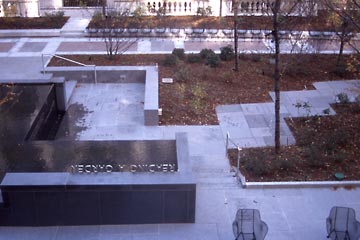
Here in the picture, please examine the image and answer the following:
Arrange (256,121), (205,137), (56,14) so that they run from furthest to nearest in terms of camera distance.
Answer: (56,14) < (256,121) < (205,137)

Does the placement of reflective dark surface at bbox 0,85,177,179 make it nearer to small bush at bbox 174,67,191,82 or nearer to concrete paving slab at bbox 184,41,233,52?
small bush at bbox 174,67,191,82

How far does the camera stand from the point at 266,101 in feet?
56.6

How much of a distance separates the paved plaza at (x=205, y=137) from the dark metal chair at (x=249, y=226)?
0.59 m

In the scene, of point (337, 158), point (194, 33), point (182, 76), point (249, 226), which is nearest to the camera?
point (249, 226)

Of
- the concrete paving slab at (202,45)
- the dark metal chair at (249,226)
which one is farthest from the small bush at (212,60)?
the dark metal chair at (249,226)

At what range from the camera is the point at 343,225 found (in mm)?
10195

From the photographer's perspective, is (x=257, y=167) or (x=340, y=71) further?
(x=340, y=71)

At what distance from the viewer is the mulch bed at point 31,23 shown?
25.0m

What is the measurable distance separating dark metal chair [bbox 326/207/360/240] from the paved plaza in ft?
1.81

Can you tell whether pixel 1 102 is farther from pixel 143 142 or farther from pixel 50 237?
pixel 50 237

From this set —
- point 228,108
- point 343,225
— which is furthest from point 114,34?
point 343,225

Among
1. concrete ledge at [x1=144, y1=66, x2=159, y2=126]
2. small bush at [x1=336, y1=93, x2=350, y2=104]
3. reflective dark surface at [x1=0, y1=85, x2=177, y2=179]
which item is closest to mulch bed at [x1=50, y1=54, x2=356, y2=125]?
concrete ledge at [x1=144, y1=66, x2=159, y2=126]

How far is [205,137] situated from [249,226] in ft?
16.2

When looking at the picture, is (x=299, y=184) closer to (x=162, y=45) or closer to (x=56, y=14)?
(x=162, y=45)
